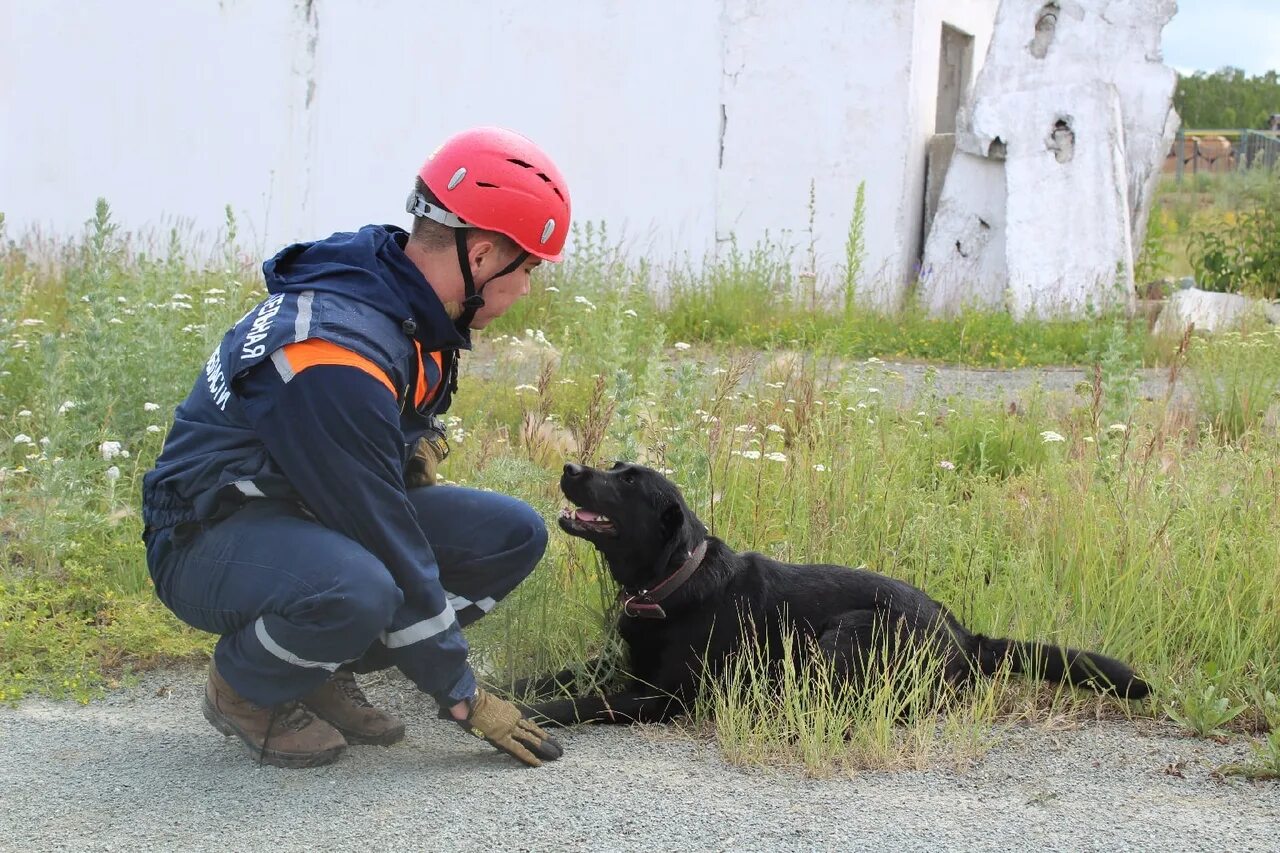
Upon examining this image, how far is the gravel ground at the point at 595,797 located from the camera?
314 cm

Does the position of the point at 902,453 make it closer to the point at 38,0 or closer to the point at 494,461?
the point at 494,461

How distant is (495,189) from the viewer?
356 cm

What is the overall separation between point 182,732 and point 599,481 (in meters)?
1.43

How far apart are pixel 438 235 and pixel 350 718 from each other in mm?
1397

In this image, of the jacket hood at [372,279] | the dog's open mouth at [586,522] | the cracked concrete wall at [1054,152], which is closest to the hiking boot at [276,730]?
the dog's open mouth at [586,522]

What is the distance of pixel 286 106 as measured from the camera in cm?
1166

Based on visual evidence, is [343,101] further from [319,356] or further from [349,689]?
[319,356]

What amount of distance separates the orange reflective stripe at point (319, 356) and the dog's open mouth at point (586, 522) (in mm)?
901

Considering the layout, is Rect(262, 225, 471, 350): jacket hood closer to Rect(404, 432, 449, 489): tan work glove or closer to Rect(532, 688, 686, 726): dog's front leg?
Rect(404, 432, 449, 489): tan work glove

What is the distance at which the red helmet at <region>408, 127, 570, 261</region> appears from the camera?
356cm

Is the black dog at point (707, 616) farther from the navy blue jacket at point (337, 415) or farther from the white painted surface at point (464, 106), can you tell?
the white painted surface at point (464, 106)

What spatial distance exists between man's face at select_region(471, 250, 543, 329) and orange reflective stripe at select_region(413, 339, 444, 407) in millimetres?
148

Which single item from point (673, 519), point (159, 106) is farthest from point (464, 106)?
point (673, 519)

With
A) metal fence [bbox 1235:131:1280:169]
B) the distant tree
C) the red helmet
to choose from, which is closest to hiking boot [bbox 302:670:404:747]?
the red helmet
